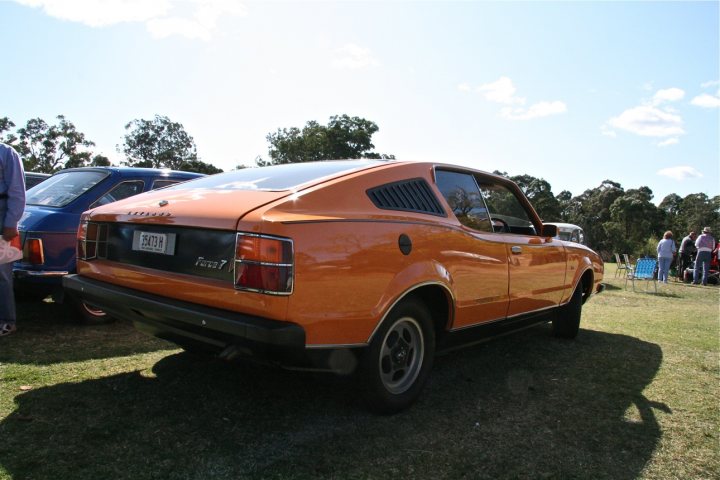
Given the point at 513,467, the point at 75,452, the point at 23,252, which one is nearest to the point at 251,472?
the point at 75,452

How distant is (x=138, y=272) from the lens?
2.75 meters

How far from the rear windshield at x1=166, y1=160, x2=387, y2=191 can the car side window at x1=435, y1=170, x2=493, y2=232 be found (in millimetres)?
565

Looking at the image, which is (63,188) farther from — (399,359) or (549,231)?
(549,231)

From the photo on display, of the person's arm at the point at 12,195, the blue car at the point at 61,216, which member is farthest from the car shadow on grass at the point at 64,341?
the person's arm at the point at 12,195

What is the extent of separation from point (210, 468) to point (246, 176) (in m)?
1.92

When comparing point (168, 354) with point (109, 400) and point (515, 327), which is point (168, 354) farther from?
point (515, 327)

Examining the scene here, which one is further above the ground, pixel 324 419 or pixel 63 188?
pixel 63 188

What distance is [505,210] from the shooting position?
420cm

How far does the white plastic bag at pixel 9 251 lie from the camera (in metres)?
3.86

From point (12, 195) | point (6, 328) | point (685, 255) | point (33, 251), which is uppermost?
point (12, 195)

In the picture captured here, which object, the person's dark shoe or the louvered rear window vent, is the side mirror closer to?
the louvered rear window vent

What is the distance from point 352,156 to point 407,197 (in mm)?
53042

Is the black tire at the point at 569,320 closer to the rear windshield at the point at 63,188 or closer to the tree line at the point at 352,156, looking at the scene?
the rear windshield at the point at 63,188

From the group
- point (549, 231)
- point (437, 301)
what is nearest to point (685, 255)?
point (549, 231)
